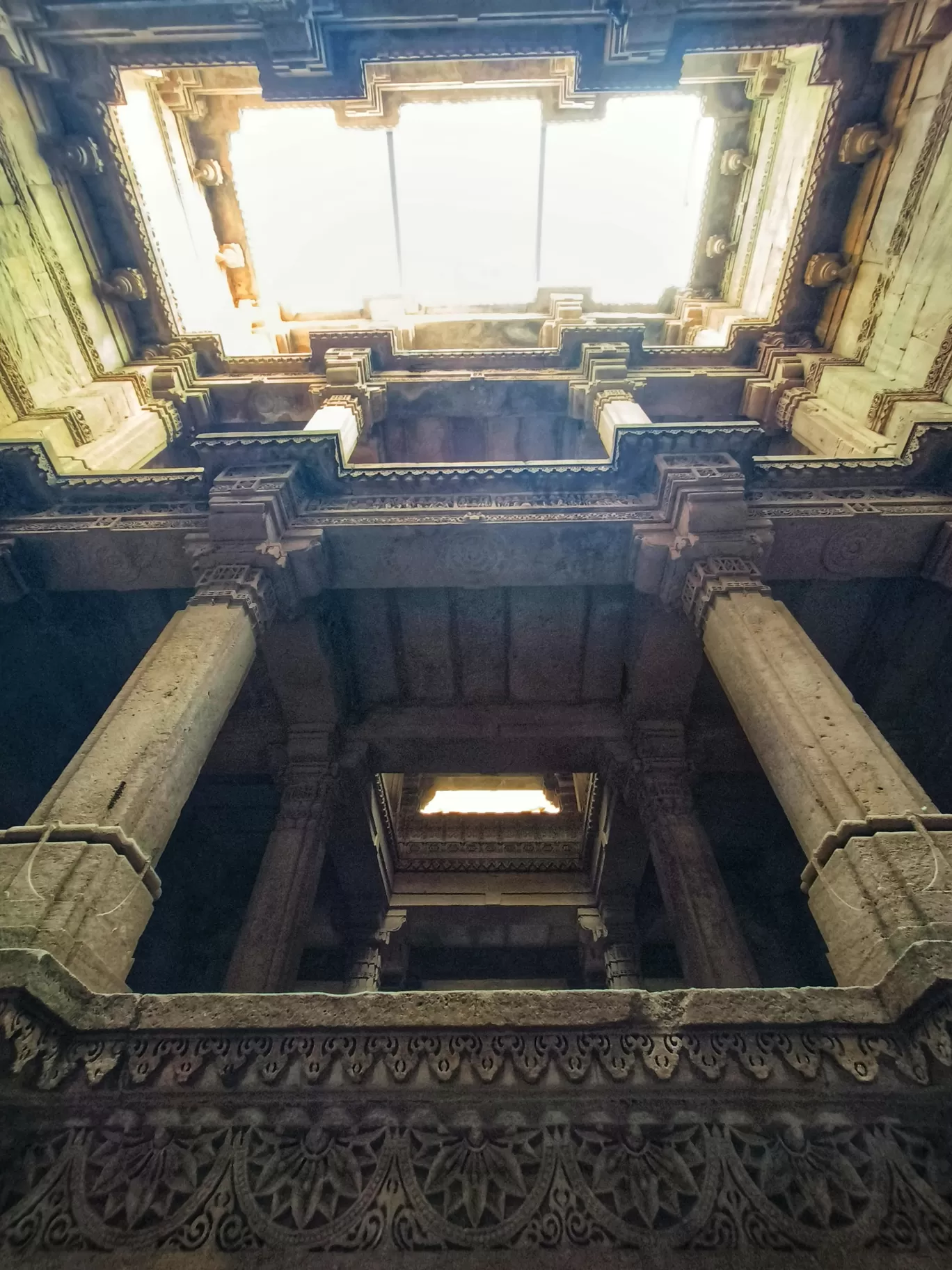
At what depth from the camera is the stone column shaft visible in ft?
20.1

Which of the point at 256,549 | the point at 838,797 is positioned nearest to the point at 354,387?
the point at 256,549

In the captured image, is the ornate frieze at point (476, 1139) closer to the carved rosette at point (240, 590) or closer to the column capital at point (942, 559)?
the carved rosette at point (240, 590)

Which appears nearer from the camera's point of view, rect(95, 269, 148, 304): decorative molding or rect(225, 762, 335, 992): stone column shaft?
rect(225, 762, 335, 992): stone column shaft

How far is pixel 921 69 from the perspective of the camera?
29.5 ft

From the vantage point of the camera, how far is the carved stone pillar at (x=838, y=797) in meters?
3.26

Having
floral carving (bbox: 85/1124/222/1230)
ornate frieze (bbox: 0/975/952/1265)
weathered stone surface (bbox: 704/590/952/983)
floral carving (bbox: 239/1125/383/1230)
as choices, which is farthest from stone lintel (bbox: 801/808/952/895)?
floral carving (bbox: 85/1124/222/1230)

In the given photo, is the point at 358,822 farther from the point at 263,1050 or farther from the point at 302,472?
the point at 263,1050

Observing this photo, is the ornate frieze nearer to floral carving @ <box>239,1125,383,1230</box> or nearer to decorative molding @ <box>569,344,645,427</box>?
floral carving @ <box>239,1125,383,1230</box>

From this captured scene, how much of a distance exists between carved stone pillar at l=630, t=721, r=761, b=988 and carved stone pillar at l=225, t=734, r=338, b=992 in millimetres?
3848

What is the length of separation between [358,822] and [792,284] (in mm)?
11557

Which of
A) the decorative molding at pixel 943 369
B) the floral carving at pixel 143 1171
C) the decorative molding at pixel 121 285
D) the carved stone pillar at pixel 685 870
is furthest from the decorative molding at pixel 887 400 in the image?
the decorative molding at pixel 121 285

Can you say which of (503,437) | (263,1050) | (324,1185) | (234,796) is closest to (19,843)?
(263,1050)

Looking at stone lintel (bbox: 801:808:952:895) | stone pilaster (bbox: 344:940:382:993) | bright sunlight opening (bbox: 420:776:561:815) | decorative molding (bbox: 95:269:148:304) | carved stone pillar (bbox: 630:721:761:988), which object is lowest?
bright sunlight opening (bbox: 420:776:561:815)

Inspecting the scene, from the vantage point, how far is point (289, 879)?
699cm
